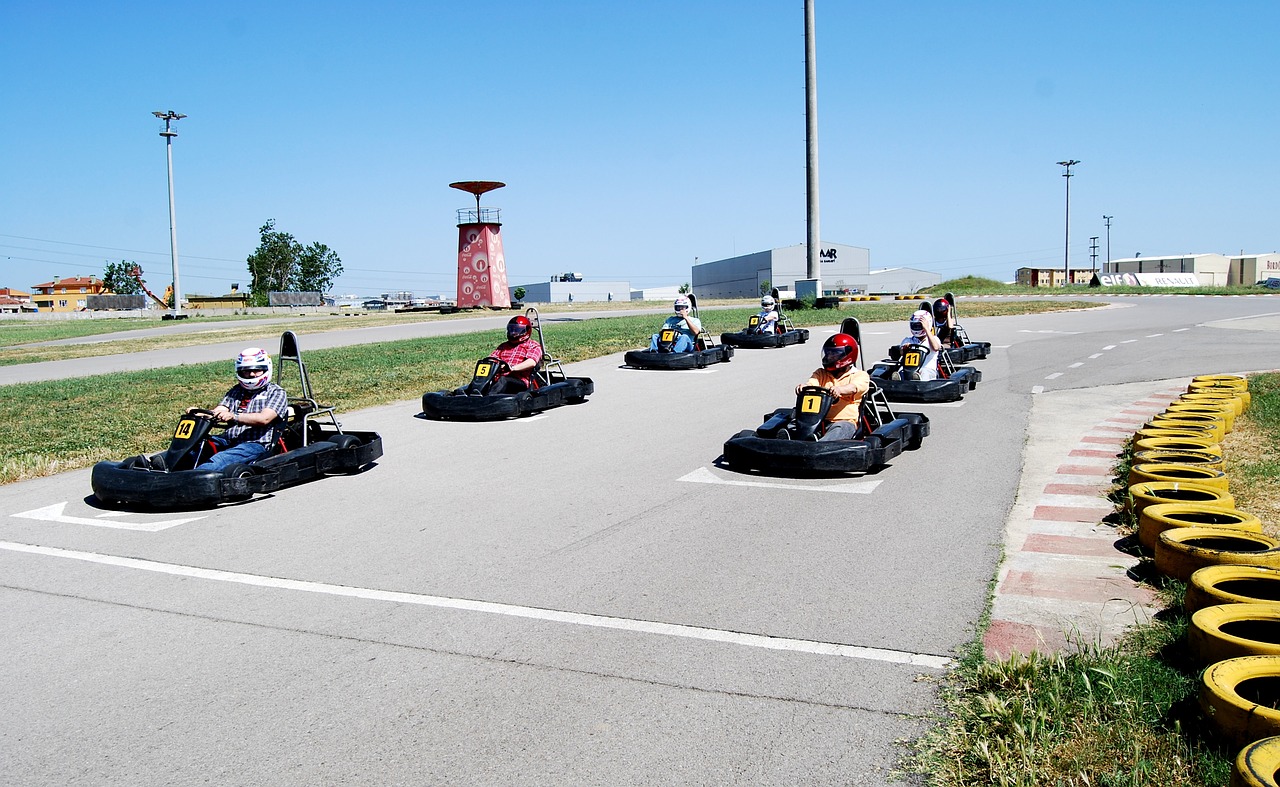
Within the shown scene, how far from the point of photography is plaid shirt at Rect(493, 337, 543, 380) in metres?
12.1

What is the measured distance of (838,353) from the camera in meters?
8.58

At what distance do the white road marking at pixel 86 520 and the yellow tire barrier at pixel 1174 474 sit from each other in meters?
6.61

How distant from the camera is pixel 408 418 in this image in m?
12.0

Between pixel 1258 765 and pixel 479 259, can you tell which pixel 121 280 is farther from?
pixel 1258 765

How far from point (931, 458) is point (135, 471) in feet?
21.9

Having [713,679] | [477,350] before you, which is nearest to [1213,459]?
[713,679]

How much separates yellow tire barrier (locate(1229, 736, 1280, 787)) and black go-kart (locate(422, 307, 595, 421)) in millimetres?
9257

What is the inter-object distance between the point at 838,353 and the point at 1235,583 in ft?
15.3

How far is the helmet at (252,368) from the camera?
7.88 meters

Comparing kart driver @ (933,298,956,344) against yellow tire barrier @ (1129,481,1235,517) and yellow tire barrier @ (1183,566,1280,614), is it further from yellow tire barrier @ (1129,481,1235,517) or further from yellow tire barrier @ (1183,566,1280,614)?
yellow tire barrier @ (1183,566,1280,614)

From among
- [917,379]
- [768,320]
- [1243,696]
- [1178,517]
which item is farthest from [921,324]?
[1243,696]

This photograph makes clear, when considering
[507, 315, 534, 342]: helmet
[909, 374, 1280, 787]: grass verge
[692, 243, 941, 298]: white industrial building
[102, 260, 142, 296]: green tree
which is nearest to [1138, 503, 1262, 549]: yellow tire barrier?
[909, 374, 1280, 787]: grass verge

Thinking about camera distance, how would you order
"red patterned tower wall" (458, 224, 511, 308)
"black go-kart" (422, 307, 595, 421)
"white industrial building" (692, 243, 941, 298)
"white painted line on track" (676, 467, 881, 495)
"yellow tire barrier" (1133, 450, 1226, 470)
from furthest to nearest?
"white industrial building" (692, 243, 941, 298) → "red patterned tower wall" (458, 224, 511, 308) → "black go-kart" (422, 307, 595, 421) → "white painted line on track" (676, 467, 881, 495) → "yellow tire barrier" (1133, 450, 1226, 470)

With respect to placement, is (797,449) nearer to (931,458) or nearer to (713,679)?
(931,458)
